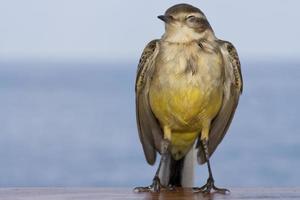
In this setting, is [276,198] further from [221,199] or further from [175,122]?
[175,122]

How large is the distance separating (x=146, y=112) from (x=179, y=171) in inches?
17.4

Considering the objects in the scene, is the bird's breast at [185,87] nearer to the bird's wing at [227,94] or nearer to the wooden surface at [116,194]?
the bird's wing at [227,94]

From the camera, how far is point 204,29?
6.31 metres

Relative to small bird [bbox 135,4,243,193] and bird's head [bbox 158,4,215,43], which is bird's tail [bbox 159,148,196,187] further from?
bird's head [bbox 158,4,215,43]

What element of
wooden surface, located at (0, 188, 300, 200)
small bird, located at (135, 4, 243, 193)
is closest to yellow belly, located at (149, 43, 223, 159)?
small bird, located at (135, 4, 243, 193)

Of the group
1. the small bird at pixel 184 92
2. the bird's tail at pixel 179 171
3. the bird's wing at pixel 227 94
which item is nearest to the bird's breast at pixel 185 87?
the small bird at pixel 184 92

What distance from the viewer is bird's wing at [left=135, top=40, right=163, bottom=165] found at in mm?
6227

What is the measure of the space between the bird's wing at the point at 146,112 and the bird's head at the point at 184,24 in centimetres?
14

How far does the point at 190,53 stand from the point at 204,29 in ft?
0.89

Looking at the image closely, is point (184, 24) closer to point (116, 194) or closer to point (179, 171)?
point (179, 171)

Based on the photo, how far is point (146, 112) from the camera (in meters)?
6.27

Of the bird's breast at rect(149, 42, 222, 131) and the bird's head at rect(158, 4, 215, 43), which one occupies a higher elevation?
the bird's head at rect(158, 4, 215, 43)

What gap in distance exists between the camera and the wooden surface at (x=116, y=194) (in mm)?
3904

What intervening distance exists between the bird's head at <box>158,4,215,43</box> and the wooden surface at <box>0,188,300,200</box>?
6.55 feet
